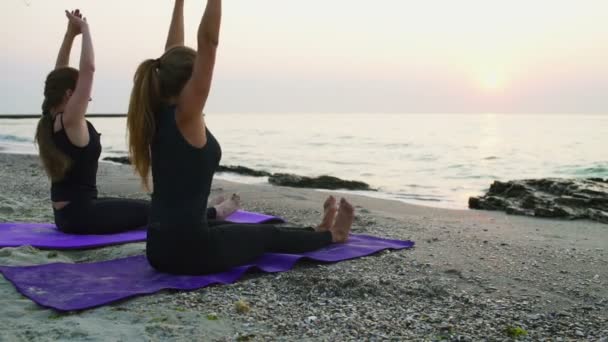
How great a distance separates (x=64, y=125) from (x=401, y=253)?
2.82 meters

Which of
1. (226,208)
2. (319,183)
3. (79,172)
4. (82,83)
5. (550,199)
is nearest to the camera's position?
(82,83)

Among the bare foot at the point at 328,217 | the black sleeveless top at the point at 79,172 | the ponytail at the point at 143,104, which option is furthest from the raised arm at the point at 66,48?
the bare foot at the point at 328,217

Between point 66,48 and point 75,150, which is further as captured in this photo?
point 66,48

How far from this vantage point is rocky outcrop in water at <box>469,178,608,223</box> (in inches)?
298

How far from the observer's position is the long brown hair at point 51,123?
4.63m

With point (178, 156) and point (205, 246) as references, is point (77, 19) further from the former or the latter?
point (205, 246)

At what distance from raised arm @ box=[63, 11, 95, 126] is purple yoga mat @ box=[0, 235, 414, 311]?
47.5 inches

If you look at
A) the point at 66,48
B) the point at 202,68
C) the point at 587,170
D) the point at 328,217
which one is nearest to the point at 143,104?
the point at 202,68

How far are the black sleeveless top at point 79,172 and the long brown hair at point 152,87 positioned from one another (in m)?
1.54

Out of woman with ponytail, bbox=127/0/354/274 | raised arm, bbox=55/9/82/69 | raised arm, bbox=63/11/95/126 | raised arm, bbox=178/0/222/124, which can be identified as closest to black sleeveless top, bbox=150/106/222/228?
woman with ponytail, bbox=127/0/354/274

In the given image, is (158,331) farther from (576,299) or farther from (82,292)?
(576,299)

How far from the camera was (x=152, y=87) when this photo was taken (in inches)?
133

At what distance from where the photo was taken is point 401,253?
4.63 meters

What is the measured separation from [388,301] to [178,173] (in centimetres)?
143
